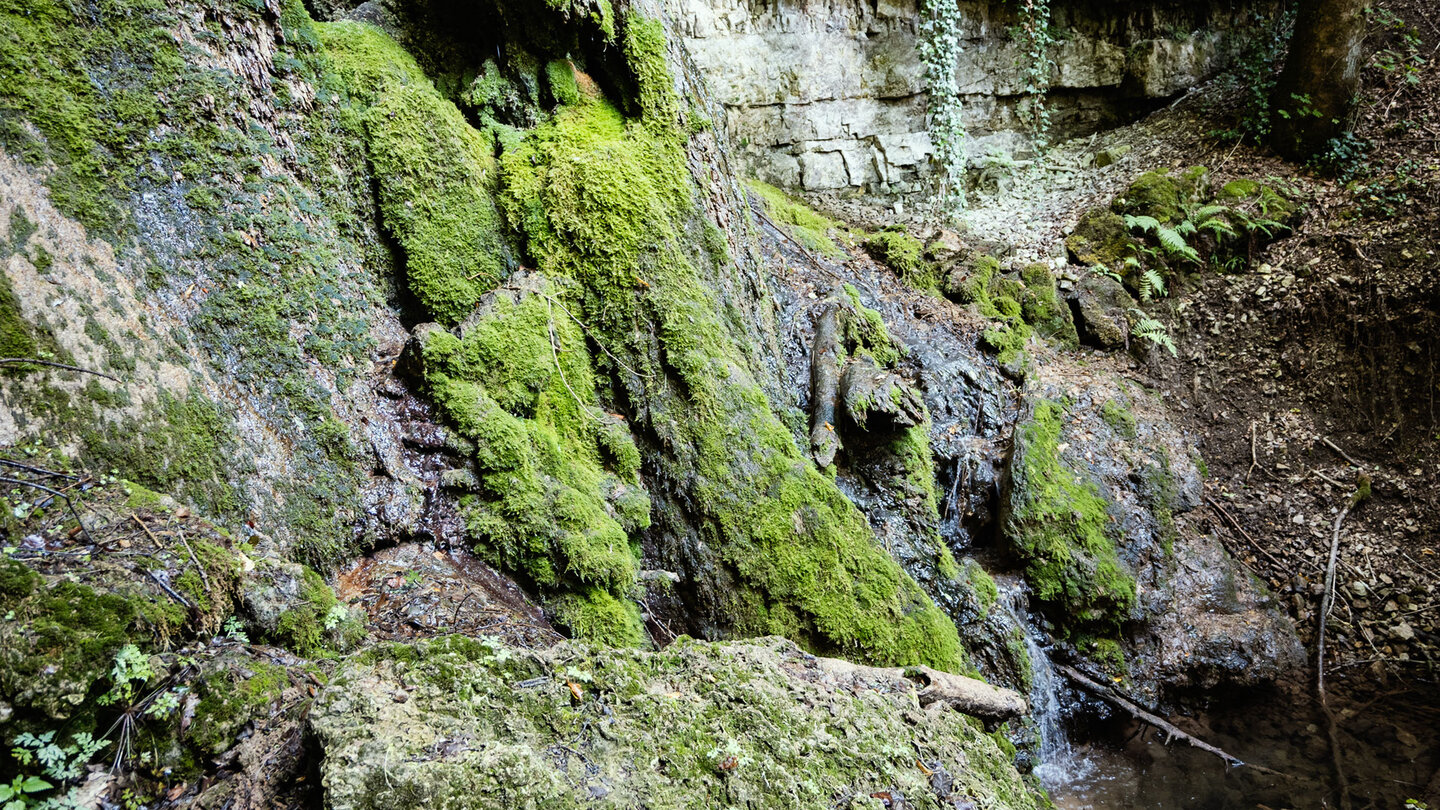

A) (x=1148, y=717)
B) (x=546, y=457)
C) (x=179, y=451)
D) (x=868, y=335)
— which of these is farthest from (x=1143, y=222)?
(x=179, y=451)

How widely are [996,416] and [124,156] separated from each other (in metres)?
7.03

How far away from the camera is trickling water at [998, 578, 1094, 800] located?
17.8 ft

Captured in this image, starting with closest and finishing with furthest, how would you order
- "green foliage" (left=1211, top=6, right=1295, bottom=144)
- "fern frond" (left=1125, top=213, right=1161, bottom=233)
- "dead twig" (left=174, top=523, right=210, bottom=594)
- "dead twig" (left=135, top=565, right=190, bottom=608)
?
"dead twig" (left=135, top=565, right=190, bottom=608) → "dead twig" (left=174, top=523, right=210, bottom=594) → "fern frond" (left=1125, top=213, right=1161, bottom=233) → "green foliage" (left=1211, top=6, right=1295, bottom=144)

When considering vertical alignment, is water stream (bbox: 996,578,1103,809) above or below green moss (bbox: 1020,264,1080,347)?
below

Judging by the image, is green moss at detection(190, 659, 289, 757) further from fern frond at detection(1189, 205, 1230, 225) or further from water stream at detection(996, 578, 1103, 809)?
fern frond at detection(1189, 205, 1230, 225)

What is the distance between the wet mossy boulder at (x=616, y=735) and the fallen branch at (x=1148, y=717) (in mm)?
3862

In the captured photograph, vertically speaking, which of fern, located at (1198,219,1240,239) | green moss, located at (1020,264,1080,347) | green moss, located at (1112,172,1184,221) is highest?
green moss, located at (1112,172,1184,221)

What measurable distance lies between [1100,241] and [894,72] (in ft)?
13.2

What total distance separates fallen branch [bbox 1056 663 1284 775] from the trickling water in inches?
6.6

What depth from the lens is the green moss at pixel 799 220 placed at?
816 centimetres

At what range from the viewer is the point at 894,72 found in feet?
34.5

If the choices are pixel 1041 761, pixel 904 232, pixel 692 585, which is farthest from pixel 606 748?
pixel 904 232

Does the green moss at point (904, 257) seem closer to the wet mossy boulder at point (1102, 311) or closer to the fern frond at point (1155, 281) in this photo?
the wet mossy boulder at point (1102, 311)

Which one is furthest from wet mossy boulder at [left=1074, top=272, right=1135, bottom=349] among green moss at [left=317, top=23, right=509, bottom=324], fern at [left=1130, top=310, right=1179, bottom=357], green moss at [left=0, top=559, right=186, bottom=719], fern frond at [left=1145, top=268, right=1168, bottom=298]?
green moss at [left=0, top=559, right=186, bottom=719]
